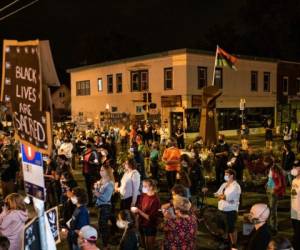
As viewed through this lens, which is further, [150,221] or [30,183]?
[150,221]

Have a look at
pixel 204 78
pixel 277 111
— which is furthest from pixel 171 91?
pixel 277 111

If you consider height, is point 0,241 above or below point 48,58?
below

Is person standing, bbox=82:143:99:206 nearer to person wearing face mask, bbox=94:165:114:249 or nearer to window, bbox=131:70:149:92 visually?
person wearing face mask, bbox=94:165:114:249

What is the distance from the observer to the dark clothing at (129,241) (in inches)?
247

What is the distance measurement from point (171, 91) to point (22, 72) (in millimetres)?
29580

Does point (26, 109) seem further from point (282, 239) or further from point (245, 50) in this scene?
point (245, 50)

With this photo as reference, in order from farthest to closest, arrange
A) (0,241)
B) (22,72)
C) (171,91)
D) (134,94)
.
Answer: (134,94), (171,91), (22,72), (0,241)

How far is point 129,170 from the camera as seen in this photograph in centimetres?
928

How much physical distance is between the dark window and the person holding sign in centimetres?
2884

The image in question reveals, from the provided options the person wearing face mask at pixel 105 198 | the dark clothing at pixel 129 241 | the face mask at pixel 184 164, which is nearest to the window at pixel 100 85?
the face mask at pixel 184 164

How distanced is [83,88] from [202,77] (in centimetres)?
1466

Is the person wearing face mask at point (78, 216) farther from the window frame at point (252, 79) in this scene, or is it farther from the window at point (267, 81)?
the window at point (267, 81)

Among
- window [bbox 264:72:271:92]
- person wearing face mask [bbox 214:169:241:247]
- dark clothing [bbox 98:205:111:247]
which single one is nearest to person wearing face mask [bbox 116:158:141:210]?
dark clothing [bbox 98:205:111:247]

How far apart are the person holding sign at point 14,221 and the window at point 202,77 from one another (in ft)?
96.2
